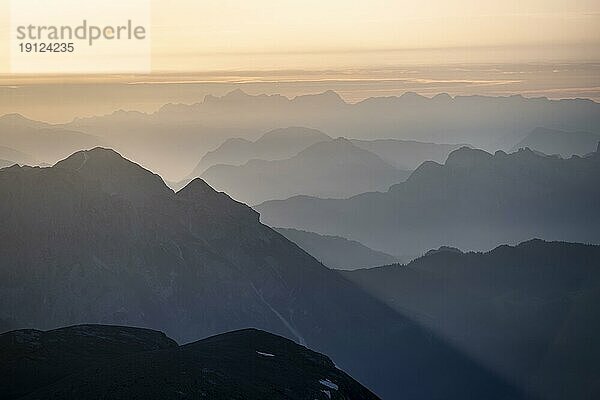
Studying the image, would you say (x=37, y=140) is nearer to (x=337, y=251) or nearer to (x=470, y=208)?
(x=337, y=251)

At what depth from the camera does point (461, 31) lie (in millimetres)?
91500

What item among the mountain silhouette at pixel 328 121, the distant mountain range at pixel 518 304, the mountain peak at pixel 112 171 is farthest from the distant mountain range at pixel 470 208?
the mountain peak at pixel 112 171

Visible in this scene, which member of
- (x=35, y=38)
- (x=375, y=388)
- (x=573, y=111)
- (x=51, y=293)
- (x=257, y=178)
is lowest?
(x=375, y=388)

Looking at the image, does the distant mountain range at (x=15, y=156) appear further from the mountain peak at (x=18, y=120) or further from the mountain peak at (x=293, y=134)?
the mountain peak at (x=293, y=134)

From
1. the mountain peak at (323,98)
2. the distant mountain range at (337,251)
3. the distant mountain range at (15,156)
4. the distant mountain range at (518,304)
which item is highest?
the mountain peak at (323,98)

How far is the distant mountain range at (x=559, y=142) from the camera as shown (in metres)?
124

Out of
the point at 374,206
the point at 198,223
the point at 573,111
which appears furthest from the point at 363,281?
the point at 573,111

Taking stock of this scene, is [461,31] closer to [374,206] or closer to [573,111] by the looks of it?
[573,111]

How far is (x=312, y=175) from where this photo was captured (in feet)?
440

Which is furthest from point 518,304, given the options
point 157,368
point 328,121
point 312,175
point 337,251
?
point 157,368

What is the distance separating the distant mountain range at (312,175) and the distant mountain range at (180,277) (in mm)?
3627

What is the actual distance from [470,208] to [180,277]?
1967 inches

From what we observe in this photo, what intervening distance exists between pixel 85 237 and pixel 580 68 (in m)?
67.2

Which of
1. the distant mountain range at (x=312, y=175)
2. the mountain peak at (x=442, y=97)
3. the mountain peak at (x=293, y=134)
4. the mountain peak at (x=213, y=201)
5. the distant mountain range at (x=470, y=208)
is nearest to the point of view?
the mountain peak at (x=442, y=97)
